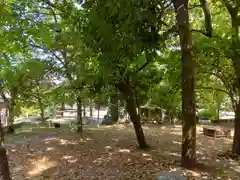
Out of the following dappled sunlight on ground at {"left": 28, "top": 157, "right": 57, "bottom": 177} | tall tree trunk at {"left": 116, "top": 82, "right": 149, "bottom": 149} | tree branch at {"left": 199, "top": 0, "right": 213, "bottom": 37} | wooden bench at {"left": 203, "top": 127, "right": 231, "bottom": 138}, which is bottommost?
dappled sunlight on ground at {"left": 28, "top": 157, "right": 57, "bottom": 177}

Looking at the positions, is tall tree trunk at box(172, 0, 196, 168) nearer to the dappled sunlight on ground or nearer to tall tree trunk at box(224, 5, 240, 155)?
tall tree trunk at box(224, 5, 240, 155)

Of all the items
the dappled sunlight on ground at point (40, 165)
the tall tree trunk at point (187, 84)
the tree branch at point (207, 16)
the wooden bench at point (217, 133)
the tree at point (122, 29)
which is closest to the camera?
the tree at point (122, 29)

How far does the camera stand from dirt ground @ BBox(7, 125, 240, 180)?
Answer: 4707 millimetres

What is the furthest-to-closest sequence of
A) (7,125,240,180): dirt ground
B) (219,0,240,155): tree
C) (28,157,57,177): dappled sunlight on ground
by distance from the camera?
(28,157,57,177): dappled sunlight on ground
(219,0,240,155): tree
(7,125,240,180): dirt ground

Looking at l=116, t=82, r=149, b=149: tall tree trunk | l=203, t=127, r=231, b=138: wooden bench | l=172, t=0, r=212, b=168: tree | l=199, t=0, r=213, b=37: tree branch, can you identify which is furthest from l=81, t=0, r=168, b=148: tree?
l=203, t=127, r=231, b=138: wooden bench

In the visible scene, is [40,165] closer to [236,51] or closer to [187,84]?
[187,84]

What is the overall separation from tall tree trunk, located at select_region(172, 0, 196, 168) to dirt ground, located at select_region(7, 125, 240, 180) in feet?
1.22

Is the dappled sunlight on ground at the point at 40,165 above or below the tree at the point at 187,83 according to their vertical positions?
below

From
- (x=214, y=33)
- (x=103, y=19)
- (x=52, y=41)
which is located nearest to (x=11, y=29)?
(x=52, y=41)

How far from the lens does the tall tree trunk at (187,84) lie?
14.2ft

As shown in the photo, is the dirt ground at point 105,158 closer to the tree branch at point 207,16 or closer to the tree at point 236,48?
the tree at point 236,48

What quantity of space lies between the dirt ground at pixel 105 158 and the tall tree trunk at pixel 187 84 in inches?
14.7

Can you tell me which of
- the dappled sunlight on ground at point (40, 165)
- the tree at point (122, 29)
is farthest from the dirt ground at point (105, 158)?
the tree at point (122, 29)

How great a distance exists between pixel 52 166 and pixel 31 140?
215 cm
